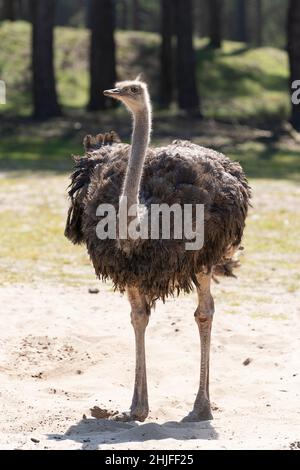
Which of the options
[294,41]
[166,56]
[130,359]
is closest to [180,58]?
[166,56]

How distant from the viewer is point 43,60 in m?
23.2

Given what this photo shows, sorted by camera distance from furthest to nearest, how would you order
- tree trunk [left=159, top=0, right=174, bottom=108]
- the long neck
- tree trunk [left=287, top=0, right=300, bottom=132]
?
tree trunk [left=159, top=0, right=174, bottom=108] < tree trunk [left=287, top=0, right=300, bottom=132] < the long neck

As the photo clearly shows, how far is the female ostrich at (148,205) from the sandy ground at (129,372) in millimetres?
392

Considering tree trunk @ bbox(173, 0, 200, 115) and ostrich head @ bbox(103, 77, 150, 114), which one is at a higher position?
ostrich head @ bbox(103, 77, 150, 114)

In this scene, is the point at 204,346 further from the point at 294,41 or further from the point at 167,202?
the point at 294,41

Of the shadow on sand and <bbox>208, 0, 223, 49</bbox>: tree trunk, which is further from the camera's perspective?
<bbox>208, 0, 223, 49</bbox>: tree trunk

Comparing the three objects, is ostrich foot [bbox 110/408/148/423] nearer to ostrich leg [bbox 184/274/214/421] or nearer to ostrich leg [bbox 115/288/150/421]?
ostrich leg [bbox 115/288/150/421]

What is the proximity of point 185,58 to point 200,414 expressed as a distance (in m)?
18.3

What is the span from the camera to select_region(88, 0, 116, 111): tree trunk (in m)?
24.2

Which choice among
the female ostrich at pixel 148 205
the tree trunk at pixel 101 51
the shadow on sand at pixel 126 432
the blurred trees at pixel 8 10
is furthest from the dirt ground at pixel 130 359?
the blurred trees at pixel 8 10

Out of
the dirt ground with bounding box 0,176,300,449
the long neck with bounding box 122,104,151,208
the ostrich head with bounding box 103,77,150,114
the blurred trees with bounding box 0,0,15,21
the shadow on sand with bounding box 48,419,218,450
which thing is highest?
the ostrich head with bounding box 103,77,150,114

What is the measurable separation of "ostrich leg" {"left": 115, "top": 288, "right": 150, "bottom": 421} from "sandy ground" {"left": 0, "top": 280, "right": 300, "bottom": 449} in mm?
109

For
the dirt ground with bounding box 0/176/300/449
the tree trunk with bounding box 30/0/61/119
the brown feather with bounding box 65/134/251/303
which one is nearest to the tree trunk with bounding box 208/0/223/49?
the tree trunk with bounding box 30/0/61/119

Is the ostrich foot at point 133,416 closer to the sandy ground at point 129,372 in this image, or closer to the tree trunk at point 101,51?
the sandy ground at point 129,372
